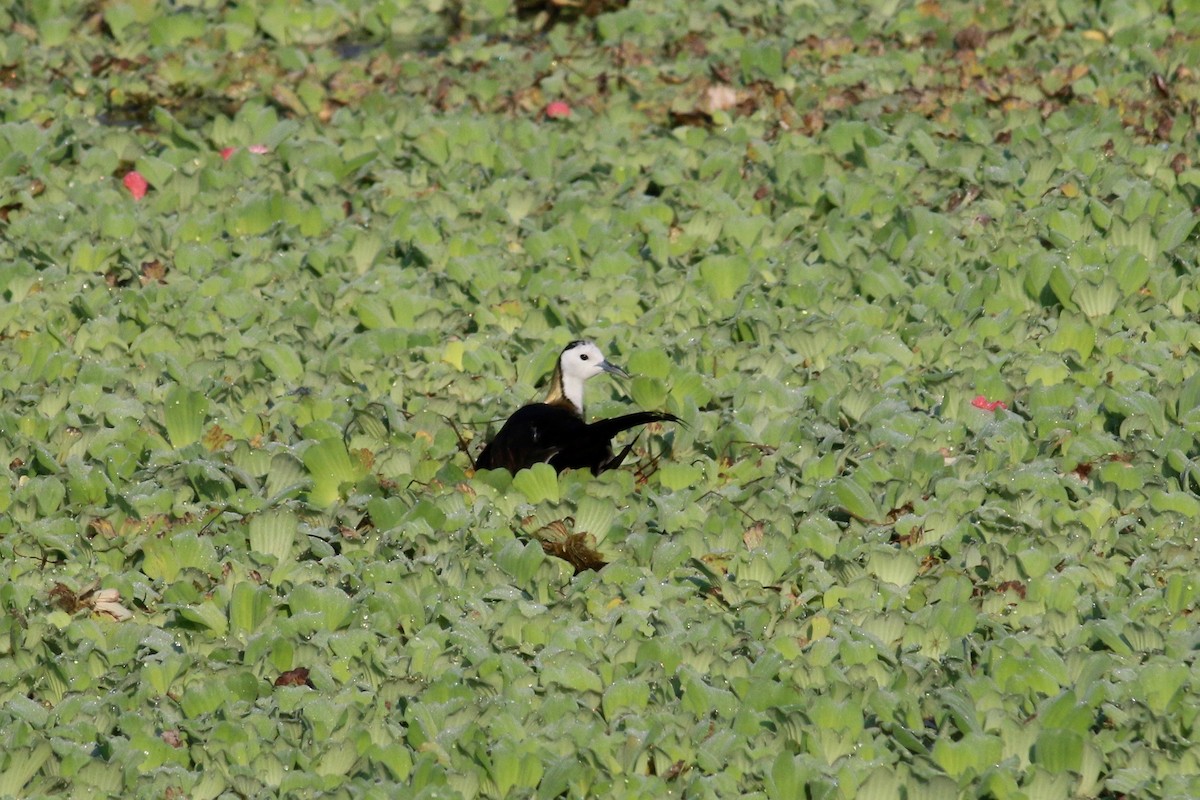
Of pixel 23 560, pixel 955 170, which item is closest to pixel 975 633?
pixel 23 560

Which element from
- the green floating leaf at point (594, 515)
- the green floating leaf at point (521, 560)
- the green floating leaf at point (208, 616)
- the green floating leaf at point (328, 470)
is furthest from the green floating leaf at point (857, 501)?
the green floating leaf at point (208, 616)

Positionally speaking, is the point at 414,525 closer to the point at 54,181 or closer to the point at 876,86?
the point at 54,181

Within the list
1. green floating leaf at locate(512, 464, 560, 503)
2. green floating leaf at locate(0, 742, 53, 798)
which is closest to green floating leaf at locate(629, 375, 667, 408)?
green floating leaf at locate(512, 464, 560, 503)

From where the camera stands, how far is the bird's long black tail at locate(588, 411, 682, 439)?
20.7 ft

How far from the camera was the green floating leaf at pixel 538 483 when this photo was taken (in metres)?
6.23

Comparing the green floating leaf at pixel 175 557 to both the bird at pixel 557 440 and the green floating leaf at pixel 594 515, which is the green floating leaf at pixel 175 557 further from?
the green floating leaf at pixel 594 515

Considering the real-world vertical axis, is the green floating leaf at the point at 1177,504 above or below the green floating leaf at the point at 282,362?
above

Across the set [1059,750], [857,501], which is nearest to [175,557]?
[857,501]

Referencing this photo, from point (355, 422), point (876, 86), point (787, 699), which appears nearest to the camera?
point (787, 699)

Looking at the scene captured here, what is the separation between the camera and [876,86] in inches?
372

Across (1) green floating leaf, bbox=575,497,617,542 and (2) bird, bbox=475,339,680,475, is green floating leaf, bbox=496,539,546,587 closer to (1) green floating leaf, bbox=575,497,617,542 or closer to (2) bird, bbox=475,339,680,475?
(1) green floating leaf, bbox=575,497,617,542

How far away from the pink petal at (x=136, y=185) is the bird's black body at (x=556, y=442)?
3006mm

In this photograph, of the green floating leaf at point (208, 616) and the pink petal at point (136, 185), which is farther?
the pink petal at point (136, 185)

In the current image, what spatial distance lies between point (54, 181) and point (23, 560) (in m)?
3.28
